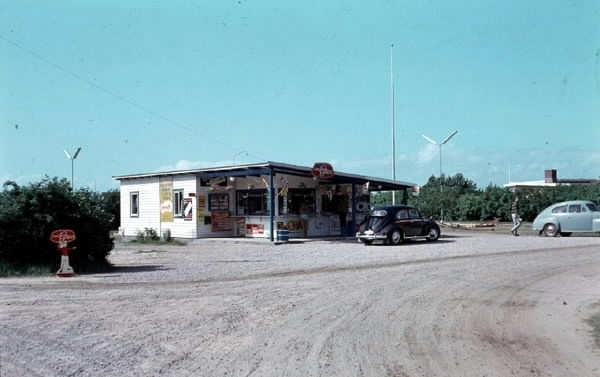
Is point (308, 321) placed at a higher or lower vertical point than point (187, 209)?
lower

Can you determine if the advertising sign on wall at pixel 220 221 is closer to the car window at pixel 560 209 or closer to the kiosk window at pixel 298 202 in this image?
the kiosk window at pixel 298 202

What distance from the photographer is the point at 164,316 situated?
373 inches

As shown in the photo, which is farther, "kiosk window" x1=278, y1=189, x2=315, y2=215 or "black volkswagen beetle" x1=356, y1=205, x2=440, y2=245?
"kiosk window" x1=278, y1=189, x2=315, y2=215

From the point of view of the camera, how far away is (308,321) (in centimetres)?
921

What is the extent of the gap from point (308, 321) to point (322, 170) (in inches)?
752

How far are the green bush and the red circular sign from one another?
696 millimetres

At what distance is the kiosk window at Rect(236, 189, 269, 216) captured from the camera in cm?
2989

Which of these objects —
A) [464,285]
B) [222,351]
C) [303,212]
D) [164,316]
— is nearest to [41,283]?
[164,316]

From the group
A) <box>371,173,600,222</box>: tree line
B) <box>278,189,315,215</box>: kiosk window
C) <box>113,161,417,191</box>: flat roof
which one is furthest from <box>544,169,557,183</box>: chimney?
<box>278,189,315,215</box>: kiosk window

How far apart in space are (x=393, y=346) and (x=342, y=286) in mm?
5308

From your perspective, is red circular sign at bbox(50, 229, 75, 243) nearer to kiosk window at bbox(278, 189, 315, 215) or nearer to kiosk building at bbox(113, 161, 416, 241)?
kiosk building at bbox(113, 161, 416, 241)

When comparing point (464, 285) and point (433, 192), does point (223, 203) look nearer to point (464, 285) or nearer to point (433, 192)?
point (464, 285)

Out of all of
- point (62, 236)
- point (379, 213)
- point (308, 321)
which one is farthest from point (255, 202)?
point (308, 321)

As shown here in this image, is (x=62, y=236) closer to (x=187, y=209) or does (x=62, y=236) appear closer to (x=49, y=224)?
(x=49, y=224)
